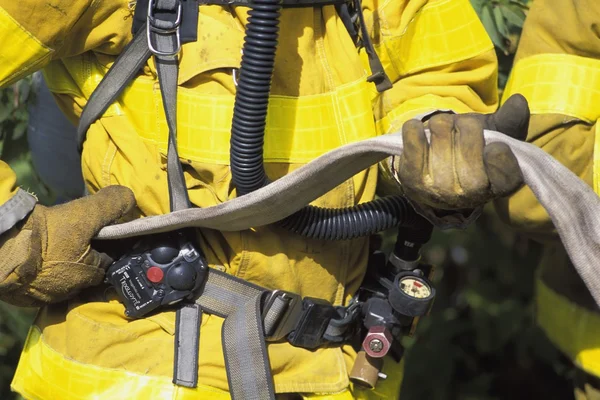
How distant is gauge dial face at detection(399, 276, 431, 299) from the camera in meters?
1.97

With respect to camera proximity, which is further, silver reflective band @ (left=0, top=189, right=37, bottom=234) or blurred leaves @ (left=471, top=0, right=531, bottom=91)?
blurred leaves @ (left=471, top=0, right=531, bottom=91)

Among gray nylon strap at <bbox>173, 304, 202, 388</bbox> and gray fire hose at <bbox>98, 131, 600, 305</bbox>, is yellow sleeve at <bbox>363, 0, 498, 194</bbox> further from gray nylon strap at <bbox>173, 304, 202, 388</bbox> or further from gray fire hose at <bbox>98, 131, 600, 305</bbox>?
gray nylon strap at <bbox>173, 304, 202, 388</bbox>

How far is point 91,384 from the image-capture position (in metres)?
1.82

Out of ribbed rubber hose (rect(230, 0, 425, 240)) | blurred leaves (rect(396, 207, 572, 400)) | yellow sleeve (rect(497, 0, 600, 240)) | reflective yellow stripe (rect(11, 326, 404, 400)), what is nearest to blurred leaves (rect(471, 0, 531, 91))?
yellow sleeve (rect(497, 0, 600, 240))

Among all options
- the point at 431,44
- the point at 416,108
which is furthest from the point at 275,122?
the point at 431,44

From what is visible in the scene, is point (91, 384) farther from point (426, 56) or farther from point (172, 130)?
point (426, 56)

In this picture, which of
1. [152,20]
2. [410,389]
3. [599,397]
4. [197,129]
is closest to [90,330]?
[197,129]

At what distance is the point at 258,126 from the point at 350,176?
21cm

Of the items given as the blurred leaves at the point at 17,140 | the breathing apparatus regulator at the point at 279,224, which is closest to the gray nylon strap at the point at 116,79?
the breathing apparatus regulator at the point at 279,224

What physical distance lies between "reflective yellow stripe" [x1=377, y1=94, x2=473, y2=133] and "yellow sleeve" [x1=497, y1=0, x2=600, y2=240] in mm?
179

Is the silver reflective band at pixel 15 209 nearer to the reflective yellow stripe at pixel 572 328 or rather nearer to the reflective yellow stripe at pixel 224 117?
the reflective yellow stripe at pixel 224 117

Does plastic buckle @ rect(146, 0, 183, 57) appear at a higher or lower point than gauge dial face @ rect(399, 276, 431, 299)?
higher

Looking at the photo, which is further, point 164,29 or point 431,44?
point 431,44

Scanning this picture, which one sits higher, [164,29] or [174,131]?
[164,29]
